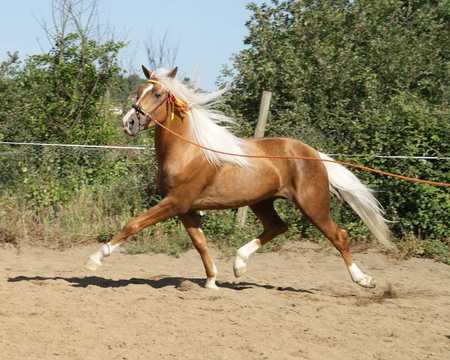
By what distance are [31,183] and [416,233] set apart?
5.19 m

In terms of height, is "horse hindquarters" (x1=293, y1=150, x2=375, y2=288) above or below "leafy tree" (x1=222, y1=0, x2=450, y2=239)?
below

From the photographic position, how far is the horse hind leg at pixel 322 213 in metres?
7.51

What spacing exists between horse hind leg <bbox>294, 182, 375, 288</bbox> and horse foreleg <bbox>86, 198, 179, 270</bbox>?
4.36 ft

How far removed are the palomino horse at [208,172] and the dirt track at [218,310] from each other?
0.52 m

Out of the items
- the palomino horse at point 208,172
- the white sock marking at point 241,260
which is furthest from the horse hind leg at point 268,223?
the white sock marking at point 241,260

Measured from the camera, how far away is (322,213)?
298 inches

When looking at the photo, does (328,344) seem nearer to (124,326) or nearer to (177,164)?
(124,326)

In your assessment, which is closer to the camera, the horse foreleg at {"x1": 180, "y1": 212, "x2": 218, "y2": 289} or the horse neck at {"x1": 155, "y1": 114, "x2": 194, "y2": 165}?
the horse neck at {"x1": 155, "y1": 114, "x2": 194, "y2": 165}

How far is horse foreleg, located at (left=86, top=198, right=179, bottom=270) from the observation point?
6.88m

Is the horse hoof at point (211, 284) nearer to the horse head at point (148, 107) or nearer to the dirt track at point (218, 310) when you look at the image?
the dirt track at point (218, 310)

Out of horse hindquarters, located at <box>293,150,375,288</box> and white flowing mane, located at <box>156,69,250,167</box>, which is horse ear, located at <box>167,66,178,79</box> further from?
horse hindquarters, located at <box>293,150,375,288</box>

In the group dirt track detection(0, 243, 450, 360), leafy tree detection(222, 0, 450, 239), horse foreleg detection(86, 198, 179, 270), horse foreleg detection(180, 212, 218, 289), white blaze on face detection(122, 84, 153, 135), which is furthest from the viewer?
leafy tree detection(222, 0, 450, 239)

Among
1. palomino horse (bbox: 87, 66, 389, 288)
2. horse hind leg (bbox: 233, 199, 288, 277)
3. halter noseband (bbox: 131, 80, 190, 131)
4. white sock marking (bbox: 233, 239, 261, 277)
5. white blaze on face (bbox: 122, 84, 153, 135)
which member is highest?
halter noseband (bbox: 131, 80, 190, 131)

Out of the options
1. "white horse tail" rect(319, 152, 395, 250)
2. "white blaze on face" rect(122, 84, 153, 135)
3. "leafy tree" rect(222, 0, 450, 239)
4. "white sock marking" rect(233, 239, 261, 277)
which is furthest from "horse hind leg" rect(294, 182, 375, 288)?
"leafy tree" rect(222, 0, 450, 239)
